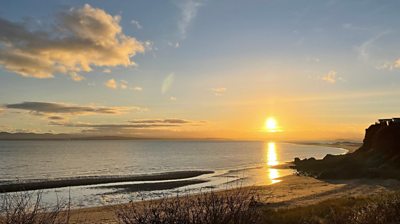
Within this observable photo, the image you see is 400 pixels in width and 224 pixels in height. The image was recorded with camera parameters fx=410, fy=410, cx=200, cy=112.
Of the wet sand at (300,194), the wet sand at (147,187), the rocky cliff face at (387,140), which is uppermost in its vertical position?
the rocky cliff face at (387,140)

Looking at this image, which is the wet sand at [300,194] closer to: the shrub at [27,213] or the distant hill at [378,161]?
the distant hill at [378,161]

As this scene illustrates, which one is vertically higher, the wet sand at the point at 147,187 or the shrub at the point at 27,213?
the shrub at the point at 27,213

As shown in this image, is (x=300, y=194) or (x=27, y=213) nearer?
(x=27, y=213)

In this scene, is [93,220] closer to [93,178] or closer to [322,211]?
[322,211]

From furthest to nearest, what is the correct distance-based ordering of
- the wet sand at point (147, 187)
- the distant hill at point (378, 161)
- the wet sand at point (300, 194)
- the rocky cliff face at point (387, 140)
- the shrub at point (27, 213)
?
the rocky cliff face at point (387, 140), the wet sand at point (147, 187), the distant hill at point (378, 161), the wet sand at point (300, 194), the shrub at point (27, 213)

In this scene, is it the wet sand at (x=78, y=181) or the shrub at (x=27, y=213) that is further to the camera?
the wet sand at (x=78, y=181)

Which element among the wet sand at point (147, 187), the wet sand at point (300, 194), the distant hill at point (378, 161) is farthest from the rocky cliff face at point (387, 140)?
the wet sand at point (147, 187)

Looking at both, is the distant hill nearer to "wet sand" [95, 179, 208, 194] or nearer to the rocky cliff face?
the rocky cliff face

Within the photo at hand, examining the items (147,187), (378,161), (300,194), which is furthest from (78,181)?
(378,161)

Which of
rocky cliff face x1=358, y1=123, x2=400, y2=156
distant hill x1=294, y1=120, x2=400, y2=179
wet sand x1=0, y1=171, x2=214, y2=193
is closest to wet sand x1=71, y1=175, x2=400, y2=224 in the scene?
distant hill x1=294, y1=120, x2=400, y2=179

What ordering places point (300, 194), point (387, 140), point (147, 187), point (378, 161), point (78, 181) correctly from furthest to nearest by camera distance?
point (78, 181), point (387, 140), point (378, 161), point (147, 187), point (300, 194)

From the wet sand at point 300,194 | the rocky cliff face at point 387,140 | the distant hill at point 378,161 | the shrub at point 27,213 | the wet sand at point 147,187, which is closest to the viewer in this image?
the shrub at point 27,213

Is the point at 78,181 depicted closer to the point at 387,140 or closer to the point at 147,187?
the point at 147,187

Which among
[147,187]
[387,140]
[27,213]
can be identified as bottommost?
[147,187]
